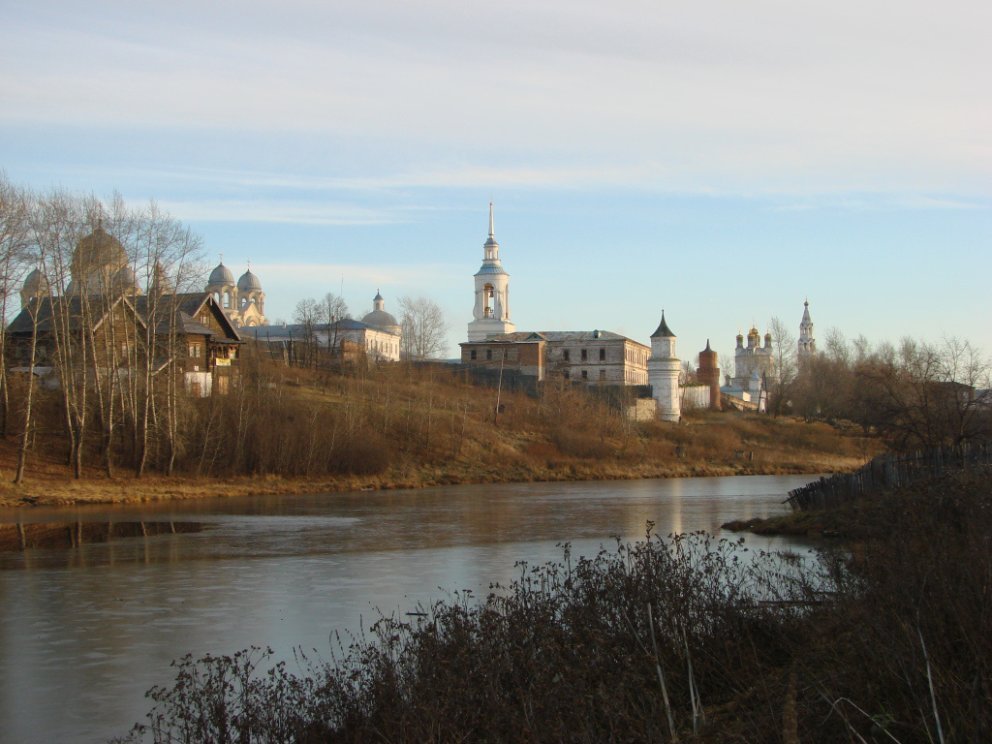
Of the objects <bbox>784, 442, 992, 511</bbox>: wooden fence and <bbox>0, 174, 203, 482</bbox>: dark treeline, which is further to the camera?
<bbox>0, 174, 203, 482</bbox>: dark treeline

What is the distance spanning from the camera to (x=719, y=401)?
102 m

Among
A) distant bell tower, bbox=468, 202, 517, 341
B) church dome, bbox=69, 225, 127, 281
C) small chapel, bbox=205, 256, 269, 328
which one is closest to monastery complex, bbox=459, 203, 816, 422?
distant bell tower, bbox=468, 202, 517, 341

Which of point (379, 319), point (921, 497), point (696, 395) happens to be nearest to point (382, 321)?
point (379, 319)

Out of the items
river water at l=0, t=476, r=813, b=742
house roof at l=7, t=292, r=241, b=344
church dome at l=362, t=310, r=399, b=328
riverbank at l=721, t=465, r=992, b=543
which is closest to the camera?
river water at l=0, t=476, r=813, b=742

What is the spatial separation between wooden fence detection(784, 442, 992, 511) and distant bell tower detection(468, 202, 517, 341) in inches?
3027

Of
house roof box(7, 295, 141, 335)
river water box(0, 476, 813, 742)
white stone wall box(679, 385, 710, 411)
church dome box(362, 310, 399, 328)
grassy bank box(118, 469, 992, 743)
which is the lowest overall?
river water box(0, 476, 813, 742)

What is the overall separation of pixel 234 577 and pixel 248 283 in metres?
107

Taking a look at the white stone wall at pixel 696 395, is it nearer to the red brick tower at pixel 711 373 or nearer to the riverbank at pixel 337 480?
the red brick tower at pixel 711 373

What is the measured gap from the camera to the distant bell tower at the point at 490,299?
103438 millimetres

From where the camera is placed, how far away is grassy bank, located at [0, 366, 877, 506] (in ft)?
131

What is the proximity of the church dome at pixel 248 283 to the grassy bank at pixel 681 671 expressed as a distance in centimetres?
11365

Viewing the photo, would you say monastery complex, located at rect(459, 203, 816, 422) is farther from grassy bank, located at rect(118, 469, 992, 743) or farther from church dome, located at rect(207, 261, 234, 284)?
grassy bank, located at rect(118, 469, 992, 743)

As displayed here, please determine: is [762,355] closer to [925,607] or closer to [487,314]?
[487,314]

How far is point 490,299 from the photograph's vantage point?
108062mm
